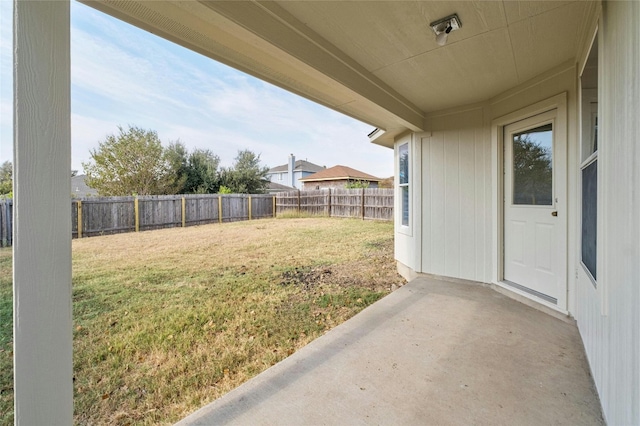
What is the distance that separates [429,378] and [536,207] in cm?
217

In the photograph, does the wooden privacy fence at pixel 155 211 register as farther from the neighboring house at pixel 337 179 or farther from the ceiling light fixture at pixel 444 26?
the neighboring house at pixel 337 179

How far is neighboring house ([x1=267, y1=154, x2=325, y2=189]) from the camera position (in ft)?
95.8

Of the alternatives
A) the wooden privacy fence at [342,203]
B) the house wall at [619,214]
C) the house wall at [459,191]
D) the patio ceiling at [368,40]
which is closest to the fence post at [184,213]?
the wooden privacy fence at [342,203]

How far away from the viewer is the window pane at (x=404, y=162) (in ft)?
14.7

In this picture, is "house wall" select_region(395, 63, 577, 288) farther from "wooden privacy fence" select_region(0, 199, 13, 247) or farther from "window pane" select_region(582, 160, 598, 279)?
"wooden privacy fence" select_region(0, 199, 13, 247)

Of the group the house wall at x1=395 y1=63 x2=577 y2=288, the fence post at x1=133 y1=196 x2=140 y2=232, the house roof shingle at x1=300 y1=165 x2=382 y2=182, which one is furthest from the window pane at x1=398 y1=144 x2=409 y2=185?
the house roof shingle at x1=300 y1=165 x2=382 y2=182

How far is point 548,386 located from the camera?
1784mm

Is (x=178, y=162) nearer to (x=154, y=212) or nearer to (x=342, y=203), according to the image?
(x=154, y=212)

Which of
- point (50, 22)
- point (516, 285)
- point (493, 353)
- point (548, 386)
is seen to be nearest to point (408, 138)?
point (516, 285)

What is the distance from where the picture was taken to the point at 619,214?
46.5 inches

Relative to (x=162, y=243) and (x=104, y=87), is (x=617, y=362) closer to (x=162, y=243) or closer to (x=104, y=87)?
(x=162, y=243)

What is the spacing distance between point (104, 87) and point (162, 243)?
7.09m

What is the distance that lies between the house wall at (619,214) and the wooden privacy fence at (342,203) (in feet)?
34.2

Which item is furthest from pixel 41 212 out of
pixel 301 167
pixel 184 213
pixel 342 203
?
pixel 301 167
